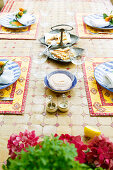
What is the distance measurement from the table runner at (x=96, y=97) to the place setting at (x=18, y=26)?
91 centimetres

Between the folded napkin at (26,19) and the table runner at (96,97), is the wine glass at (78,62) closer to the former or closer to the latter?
the table runner at (96,97)

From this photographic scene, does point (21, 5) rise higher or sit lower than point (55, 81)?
higher

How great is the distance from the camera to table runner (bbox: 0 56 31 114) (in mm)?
1224

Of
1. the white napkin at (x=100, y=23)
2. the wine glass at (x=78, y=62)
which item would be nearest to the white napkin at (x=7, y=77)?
the wine glass at (x=78, y=62)

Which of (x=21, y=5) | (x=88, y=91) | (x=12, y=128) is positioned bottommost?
(x=12, y=128)

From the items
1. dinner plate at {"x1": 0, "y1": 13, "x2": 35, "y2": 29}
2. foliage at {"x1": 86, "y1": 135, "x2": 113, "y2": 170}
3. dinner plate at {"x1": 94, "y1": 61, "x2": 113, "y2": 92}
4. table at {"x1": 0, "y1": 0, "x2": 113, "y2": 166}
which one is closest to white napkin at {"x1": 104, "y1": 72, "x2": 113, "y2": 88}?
dinner plate at {"x1": 94, "y1": 61, "x2": 113, "y2": 92}

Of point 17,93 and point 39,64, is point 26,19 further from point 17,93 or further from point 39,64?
point 17,93

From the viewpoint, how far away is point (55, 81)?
1316 mm

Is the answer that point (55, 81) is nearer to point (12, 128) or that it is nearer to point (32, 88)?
point (32, 88)

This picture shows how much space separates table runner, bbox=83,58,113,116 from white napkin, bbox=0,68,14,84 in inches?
23.6

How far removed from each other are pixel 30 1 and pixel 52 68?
1920mm

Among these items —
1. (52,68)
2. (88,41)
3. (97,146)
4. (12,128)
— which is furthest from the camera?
(88,41)

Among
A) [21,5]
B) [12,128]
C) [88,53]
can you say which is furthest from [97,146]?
[21,5]

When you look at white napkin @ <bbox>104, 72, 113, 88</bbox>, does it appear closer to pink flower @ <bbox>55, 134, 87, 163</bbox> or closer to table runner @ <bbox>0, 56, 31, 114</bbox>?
table runner @ <bbox>0, 56, 31, 114</bbox>
